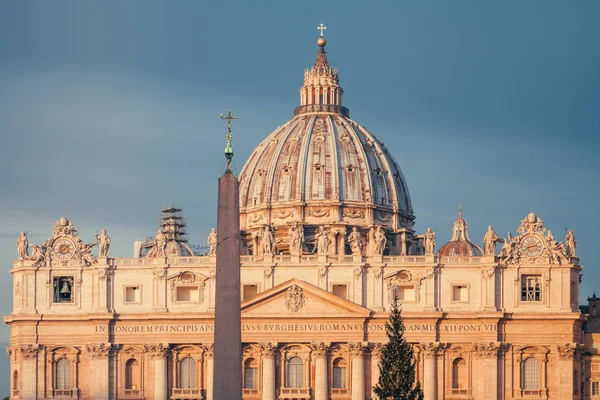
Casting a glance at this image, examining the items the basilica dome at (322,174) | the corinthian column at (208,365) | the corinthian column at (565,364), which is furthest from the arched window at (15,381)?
the corinthian column at (565,364)

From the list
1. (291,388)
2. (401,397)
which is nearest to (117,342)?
(291,388)

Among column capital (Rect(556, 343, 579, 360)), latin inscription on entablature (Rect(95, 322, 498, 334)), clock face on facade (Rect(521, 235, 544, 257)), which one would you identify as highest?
clock face on facade (Rect(521, 235, 544, 257))

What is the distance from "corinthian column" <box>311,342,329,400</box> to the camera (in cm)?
14650

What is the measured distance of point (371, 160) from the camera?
18975 centimetres

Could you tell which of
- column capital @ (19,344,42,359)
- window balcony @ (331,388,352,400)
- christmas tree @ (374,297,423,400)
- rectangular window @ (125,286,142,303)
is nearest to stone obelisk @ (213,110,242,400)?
christmas tree @ (374,297,423,400)

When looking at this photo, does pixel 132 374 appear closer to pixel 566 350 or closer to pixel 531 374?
pixel 531 374

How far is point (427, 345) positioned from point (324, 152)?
47.1 meters

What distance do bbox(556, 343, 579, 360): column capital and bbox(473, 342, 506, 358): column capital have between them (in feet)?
14.6

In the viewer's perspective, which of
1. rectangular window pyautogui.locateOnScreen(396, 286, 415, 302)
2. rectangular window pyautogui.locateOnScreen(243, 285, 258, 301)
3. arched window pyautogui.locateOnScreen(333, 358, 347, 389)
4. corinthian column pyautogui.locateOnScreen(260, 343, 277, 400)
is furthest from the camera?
rectangular window pyautogui.locateOnScreen(243, 285, 258, 301)

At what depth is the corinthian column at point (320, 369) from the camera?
481 ft

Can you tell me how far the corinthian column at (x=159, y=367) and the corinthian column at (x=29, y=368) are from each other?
8.87 meters

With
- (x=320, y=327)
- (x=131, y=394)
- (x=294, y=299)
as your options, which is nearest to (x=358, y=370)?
(x=320, y=327)

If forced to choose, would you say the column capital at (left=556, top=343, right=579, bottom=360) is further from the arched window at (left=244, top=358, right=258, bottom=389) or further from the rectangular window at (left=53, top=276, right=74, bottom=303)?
the rectangular window at (left=53, top=276, right=74, bottom=303)

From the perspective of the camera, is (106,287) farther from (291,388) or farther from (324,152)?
(324,152)
